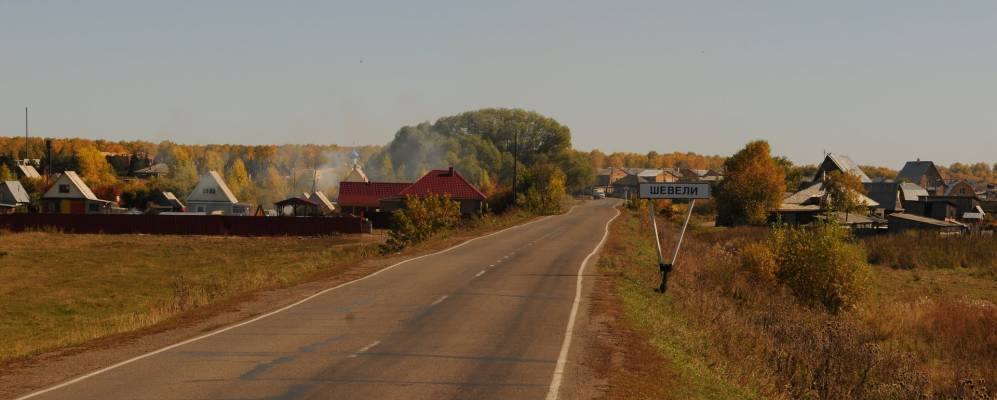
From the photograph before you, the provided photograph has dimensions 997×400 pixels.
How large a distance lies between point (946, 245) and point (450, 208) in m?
34.3

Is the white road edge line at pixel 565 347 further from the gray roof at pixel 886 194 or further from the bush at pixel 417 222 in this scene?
the gray roof at pixel 886 194

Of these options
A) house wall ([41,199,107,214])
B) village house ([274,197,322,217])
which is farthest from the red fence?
house wall ([41,199,107,214])

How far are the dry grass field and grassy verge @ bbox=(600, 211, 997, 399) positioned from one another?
12.4m

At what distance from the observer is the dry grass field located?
2728 centimetres

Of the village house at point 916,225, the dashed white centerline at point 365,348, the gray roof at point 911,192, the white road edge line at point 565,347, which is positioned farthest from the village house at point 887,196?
the dashed white centerline at point 365,348

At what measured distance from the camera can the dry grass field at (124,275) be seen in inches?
1074

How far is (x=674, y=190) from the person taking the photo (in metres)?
28.8

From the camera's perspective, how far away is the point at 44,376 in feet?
50.1

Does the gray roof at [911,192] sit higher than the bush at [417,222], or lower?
higher

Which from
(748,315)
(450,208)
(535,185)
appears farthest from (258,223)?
(748,315)

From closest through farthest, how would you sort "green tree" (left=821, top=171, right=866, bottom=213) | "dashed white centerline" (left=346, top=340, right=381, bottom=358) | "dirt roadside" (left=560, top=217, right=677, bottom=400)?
"dirt roadside" (left=560, top=217, right=677, bottom=400), "dashed white centerline" (left=346, top=340, right=381, bottom=358), "green tree" (left=821, top=171, right=866, bottom=213)

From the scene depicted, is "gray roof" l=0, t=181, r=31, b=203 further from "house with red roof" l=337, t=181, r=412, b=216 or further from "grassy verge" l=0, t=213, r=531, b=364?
"grassy verge" l=0, t=213, r=531, b=364

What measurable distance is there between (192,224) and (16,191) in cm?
6190

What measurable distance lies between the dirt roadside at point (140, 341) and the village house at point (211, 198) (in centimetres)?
8185
